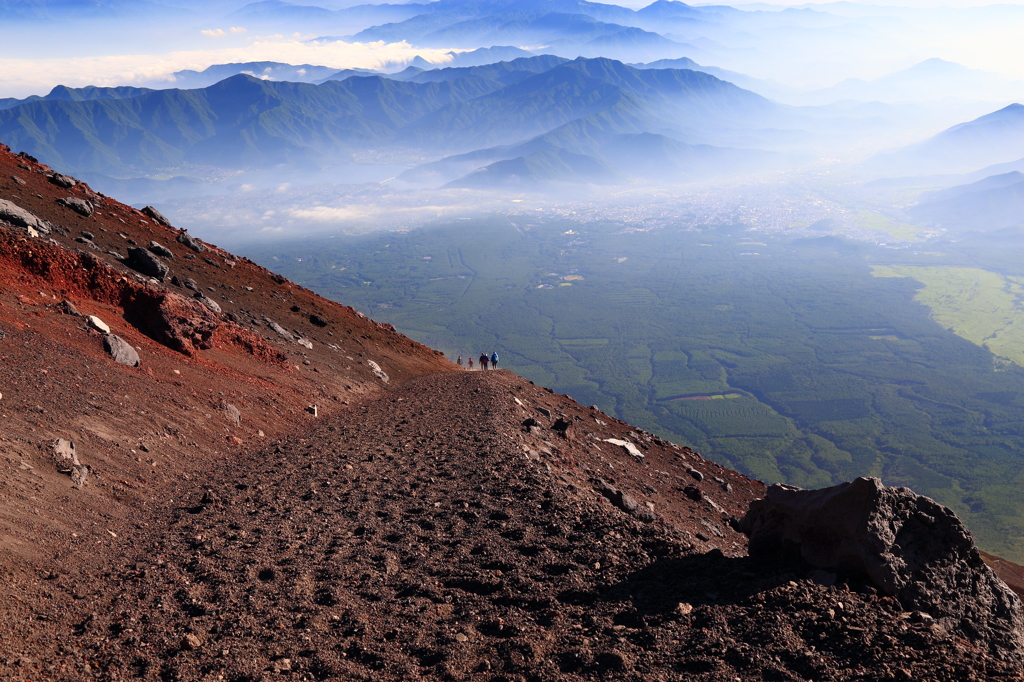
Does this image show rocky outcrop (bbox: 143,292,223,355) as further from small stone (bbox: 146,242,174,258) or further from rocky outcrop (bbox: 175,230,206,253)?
rocky outcrop (bbox: 175,230,206,253)

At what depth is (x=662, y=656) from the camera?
292 inches

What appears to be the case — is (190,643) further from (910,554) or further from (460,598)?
(910,554)

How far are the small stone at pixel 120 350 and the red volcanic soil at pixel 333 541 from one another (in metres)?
0.27

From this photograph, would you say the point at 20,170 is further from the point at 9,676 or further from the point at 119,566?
the point at 9,676

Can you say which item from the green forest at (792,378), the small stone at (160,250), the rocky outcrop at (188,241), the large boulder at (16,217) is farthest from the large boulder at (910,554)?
the green forest at (792,378)

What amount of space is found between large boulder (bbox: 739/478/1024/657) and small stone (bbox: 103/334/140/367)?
51.6ft

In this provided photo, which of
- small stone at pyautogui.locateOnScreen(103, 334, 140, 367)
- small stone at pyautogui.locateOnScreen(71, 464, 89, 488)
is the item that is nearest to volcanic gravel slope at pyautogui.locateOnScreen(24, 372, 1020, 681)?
small stone at pyautogui.locateOnScreen(71, 464, 89, 488)

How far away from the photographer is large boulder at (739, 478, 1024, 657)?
28.0ft

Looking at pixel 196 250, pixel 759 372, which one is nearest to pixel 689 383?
pixel 759 372

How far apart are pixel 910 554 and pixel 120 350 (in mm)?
17629

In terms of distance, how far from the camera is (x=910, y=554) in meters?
8.83

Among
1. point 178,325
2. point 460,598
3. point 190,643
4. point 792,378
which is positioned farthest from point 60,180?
point 792,378

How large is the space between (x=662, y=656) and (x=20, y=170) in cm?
3106

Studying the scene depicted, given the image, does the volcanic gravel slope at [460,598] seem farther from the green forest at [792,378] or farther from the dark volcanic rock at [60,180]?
the green forest at [792,378]
